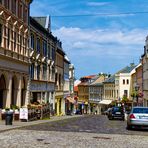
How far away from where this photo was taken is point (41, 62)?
5191cm

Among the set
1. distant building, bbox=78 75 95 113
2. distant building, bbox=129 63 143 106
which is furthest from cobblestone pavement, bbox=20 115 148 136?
distant building, bbox=78 75 95 113

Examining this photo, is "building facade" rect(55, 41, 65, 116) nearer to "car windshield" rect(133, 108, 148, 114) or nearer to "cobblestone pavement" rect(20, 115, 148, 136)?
"cobblestone pavement" rect(20, 115, 148, 136)

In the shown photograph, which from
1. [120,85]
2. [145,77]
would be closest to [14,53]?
[145,77]

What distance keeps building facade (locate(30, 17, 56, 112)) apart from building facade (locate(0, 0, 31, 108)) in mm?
3138

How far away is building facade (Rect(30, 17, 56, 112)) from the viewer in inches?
1841

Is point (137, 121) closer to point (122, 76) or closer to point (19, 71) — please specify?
point (19, 71)

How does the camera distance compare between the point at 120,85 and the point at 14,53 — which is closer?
the point at 14,53

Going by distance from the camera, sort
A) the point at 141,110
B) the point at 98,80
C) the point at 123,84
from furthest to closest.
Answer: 1. the point at 98,80
2. the point at 123,84
3. the point at 141,110

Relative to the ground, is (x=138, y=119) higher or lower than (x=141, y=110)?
lower

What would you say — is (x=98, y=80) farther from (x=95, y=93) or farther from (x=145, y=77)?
(x=145, y=77)

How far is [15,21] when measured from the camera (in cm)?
3759

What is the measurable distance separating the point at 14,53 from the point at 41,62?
14719 millimetres

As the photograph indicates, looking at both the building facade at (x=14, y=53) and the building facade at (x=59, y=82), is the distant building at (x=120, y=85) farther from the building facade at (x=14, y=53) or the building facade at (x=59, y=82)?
the building facade at (x=14, y=53)

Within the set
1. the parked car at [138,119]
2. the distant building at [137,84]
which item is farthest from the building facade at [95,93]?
the parked car at [138,119]
